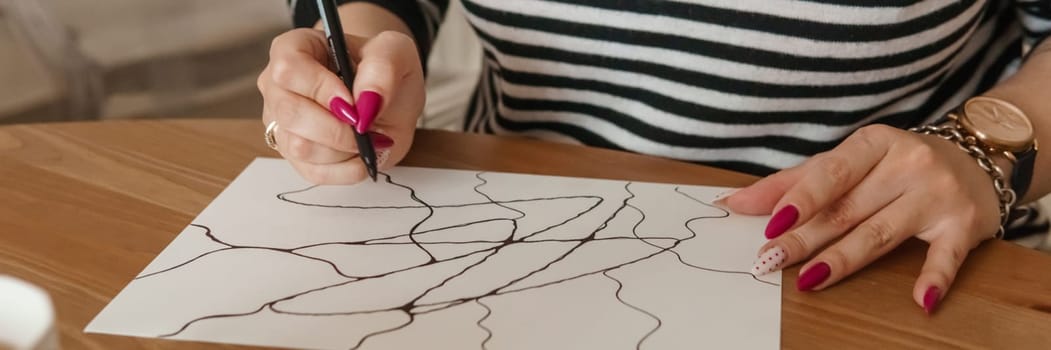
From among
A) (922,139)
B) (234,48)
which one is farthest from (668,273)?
(234,48)

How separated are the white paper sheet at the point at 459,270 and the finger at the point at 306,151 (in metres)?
0.02

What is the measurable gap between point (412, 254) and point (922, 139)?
12.7 inches

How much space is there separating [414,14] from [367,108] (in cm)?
28

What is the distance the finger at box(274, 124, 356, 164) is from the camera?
0.60 m

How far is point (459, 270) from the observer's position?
1.70ft

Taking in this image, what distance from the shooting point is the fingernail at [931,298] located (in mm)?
498

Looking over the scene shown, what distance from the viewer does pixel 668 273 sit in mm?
523

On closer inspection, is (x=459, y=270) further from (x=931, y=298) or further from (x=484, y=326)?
(x=931, y=298)

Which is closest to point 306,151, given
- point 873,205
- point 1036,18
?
point 873,205

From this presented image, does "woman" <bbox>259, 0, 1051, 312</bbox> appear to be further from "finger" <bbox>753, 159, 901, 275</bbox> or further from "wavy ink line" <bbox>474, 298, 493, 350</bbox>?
"wavy ink line" <bbox>474, 298, 493, 350</bbox>

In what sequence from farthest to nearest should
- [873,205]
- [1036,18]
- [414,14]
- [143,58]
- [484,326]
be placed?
[143,58], [414,14], [1036,18], [873,205], [484,326]

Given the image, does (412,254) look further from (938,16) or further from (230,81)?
(230,81)

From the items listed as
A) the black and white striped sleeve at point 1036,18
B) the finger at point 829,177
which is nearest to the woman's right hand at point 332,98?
the finger at point 829,177

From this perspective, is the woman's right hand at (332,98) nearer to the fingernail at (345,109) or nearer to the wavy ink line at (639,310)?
the fingernail at (345,109)
